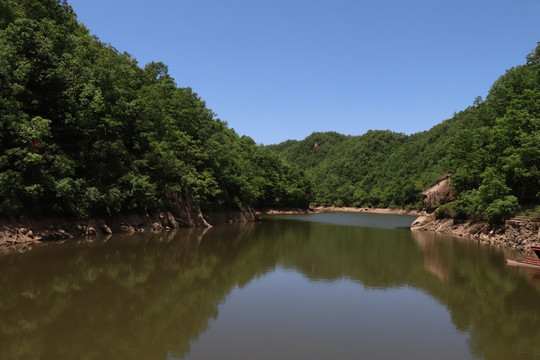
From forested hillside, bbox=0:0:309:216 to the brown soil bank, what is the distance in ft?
2.55

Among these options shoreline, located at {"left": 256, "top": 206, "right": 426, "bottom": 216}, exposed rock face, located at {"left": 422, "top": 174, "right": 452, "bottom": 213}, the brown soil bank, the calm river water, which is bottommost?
the calm river water

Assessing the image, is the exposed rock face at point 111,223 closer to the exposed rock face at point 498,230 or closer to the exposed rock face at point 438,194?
the exposed rock face at point 438,194

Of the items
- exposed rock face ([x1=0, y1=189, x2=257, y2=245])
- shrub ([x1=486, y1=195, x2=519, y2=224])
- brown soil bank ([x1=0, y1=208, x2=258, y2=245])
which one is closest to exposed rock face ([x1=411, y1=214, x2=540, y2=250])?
shrub ([x1=486, y1=195, x2=519, y2=224])

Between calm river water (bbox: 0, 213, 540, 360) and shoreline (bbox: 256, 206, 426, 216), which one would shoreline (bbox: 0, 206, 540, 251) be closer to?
calm river water (bbox: 0, 213, 540, 360)

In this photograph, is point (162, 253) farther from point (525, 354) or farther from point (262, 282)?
point (525, 354)

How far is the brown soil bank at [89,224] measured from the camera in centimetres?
2430

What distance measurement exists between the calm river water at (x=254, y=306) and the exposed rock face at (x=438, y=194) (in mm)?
26457

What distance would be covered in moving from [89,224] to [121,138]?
10.2 m

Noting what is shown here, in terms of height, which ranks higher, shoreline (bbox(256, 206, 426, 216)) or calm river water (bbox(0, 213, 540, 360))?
shoreline (bbox(256, 206, 426, 216))

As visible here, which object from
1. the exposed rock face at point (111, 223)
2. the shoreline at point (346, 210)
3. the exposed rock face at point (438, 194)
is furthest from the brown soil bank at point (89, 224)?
the shoreline at point (346, 210)

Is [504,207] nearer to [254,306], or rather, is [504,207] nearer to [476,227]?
[476,227]

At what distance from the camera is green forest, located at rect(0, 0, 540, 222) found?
24875 mm

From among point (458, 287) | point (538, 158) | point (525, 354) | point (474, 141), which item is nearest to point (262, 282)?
point (458, 287)

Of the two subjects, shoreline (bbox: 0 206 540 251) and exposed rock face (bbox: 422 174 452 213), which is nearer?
shoreline (bbox: 0 206 540 251)
